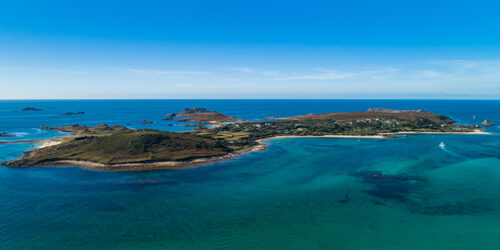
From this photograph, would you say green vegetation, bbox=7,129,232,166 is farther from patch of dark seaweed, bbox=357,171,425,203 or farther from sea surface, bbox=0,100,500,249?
patch of dark seaweed, bbox=357,171,425,203

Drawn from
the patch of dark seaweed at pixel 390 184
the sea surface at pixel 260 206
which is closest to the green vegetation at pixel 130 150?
the sea surface at pixel 260 206

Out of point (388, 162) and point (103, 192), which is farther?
point (388, 162)

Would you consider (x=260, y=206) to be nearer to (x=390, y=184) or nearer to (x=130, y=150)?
(x=390, y=184)

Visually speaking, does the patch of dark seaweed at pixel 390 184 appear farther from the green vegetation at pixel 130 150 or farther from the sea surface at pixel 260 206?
the green vegetation at pixel 130 150

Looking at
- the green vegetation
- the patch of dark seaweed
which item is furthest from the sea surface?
the green vegetation

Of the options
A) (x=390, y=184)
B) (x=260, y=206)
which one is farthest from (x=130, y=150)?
(x=390, y=184)

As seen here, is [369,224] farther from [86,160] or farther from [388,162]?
[86,160]

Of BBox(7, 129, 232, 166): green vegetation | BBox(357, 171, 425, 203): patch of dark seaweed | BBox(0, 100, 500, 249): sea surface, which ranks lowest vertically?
BBox(0, 100, 500, 249): sea surface

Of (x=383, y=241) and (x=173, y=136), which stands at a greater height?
(x=173, y=136)

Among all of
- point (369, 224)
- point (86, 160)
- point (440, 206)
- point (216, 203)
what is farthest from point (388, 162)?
point (86, 160)
